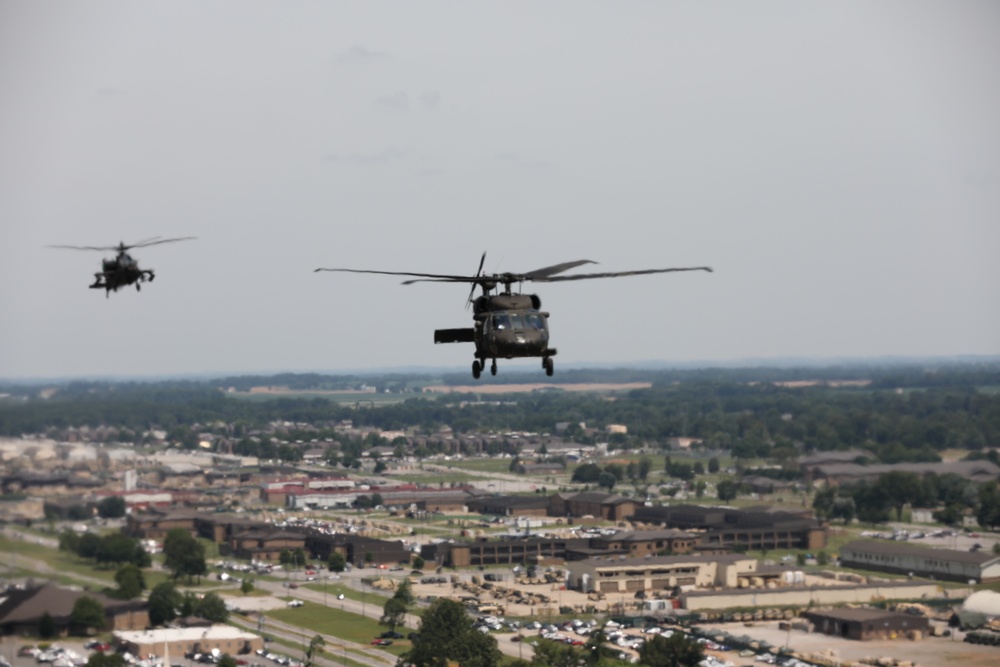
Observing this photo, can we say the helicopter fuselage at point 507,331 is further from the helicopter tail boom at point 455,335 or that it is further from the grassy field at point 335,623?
the grassy field at point 335,623

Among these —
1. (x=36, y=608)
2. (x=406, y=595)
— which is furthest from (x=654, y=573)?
(x=36, y=608)

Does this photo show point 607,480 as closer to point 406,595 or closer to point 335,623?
point 406,595

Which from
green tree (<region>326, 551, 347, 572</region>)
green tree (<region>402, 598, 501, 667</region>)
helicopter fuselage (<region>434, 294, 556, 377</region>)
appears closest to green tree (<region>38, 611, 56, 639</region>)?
helicopter fuselage (<region>434, 294, 556, 377</region>)

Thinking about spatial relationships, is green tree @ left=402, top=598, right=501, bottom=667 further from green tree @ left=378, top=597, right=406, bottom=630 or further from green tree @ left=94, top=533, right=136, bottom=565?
green tree @ left=94, top=533, right=136, bottom=565

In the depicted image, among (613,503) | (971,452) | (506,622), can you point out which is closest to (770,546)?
(613,503)

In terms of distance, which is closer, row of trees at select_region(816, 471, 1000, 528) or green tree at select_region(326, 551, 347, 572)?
green tree at select_region(326, 551, 347, 572)
